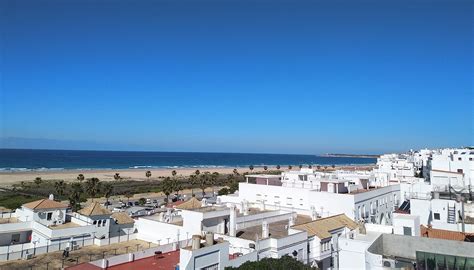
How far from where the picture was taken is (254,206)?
4125 centimetres

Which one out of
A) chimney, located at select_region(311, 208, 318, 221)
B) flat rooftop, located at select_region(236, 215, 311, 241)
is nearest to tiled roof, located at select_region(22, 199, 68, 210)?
flat rooftop, located at select_region(236, 215, 311, 241)

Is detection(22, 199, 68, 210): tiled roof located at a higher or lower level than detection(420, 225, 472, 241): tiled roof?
higher

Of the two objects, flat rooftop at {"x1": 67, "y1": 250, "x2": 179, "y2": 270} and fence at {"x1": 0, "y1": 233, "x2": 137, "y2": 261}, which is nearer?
flat rooftop at {"x1": 67, "y1": 250, "x2": 179, "y2": 270}

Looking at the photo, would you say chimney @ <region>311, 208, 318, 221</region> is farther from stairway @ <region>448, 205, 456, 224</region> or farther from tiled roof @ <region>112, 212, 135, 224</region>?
tiled roof @ <region>112, 212, 135, 224</region>

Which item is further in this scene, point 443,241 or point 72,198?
point 72,198

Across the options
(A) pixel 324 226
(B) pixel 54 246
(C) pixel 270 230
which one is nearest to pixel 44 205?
(B) pixel 54 246

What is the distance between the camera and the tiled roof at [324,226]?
27659mm

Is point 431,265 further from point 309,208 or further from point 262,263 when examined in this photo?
point 309,208

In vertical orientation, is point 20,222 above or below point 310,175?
below

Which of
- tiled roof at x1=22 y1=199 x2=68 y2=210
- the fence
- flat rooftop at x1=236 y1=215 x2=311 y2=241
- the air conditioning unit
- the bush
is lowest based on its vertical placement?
the fence

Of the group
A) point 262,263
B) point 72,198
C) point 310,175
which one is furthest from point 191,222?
point 72,198

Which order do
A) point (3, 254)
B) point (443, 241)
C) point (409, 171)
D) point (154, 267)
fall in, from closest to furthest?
point (443, 241) → point (154, 267) → point (3, 254) → point (409, 171)

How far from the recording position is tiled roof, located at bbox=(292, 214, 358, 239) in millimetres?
27659

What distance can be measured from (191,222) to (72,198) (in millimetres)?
30644
